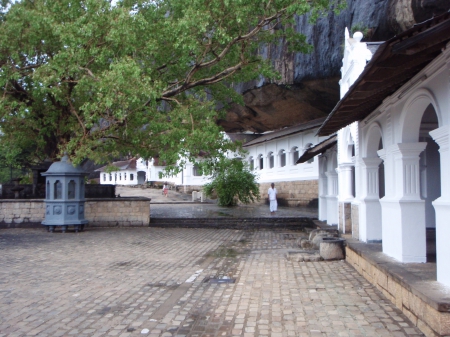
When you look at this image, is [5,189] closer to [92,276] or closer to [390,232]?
[92,276]

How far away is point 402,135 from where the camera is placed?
264 inches

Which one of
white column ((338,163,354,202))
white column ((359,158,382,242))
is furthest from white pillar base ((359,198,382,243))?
white column ((338,163,354,202))

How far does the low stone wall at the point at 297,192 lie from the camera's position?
93.1 feet

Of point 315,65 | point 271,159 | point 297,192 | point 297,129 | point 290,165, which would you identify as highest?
point 315,65

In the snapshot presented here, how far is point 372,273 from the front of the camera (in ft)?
23.8

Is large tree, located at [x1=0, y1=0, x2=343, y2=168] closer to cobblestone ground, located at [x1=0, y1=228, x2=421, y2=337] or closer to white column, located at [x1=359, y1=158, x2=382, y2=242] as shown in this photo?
cobblestone ground, located at [x1=0, y1=228, x2=421, y2=337]

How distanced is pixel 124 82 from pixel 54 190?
4720 millimetres

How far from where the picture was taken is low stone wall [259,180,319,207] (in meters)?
28.4

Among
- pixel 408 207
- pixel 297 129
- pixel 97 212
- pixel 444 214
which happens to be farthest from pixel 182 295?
pixel 297 129

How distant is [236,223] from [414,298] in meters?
14.5

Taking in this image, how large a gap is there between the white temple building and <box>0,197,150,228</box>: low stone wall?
29.7 ft

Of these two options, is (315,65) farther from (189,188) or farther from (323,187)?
(189,188)

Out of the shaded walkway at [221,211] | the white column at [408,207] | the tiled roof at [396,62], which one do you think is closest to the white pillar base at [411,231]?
the white column at [408,207]

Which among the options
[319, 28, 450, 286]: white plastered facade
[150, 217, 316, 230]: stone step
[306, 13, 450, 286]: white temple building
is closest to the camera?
[306, 13, 450, 286]: white temple building
